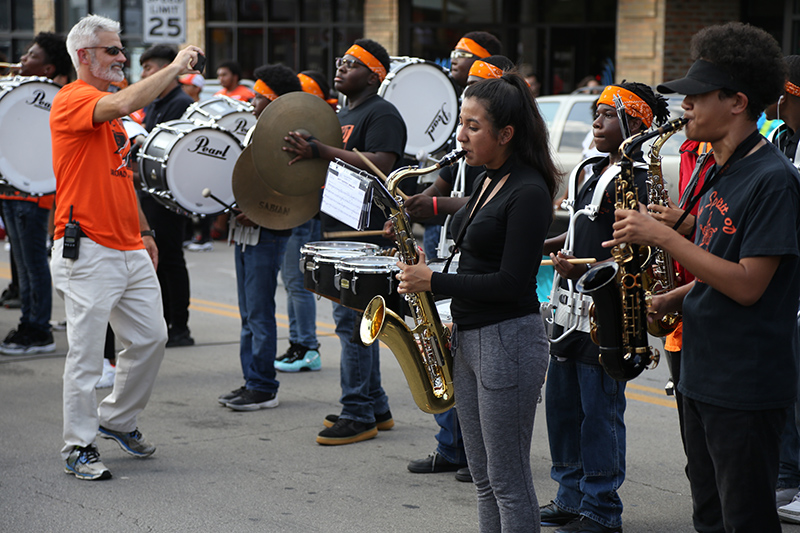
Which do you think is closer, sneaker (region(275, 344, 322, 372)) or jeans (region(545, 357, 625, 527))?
jeans (region(545, 357, 625, 527))

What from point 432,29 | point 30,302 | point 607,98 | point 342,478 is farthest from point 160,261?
point 432,29

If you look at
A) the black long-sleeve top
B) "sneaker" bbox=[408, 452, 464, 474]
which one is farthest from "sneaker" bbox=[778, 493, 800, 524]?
the black long-sleeve top

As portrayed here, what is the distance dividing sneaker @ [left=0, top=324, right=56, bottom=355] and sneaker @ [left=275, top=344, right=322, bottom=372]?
6.74 ft

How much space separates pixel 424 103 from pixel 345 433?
244 cm

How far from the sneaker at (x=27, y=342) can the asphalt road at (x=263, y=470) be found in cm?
46

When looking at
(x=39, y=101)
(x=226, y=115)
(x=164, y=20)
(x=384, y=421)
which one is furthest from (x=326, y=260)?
(x=164, y=20)

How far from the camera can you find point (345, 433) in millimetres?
5547

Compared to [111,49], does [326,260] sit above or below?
below

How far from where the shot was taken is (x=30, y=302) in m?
7.84

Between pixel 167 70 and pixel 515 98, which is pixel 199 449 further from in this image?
pixel 515 98

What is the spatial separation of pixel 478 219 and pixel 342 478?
2.18m

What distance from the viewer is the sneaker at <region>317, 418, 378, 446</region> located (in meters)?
5.53

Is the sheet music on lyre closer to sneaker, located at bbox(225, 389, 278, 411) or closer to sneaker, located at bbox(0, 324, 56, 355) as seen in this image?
sneaker, located at bbox(225, 389, 278, 411)

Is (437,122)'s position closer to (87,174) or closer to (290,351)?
(290,351)
